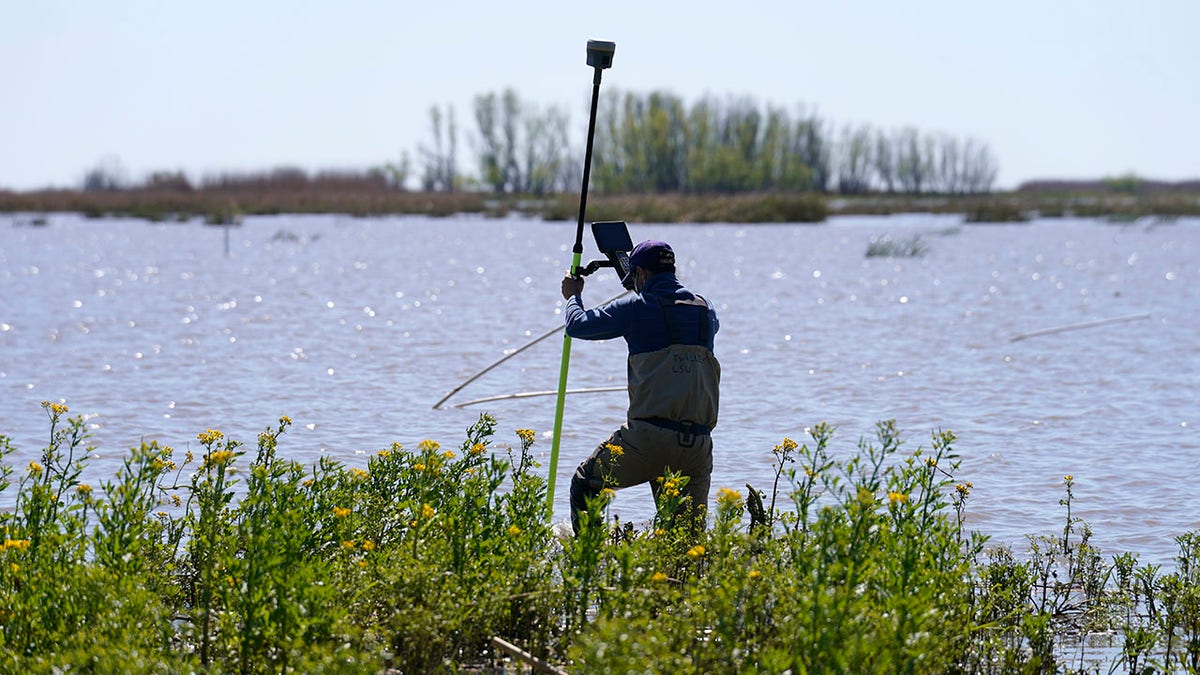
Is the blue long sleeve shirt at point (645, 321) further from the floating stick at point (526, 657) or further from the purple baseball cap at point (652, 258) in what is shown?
the floating stick at point (526, 657)

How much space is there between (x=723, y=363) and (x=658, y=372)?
10.8 m

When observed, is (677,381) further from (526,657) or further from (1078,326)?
(1078,326)

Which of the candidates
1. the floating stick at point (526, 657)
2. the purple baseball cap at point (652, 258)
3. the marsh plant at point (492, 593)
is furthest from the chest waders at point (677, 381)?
the floating stick at point (526, 657)

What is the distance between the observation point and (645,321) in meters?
6.69

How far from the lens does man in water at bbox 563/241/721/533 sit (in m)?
6.67

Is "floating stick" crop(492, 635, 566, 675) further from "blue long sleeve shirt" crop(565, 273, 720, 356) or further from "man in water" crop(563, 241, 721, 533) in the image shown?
"blue long sleeve shirt" crop(565, 273, 720, 356)

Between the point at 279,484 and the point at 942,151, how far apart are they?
436ft

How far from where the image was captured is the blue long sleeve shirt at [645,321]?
263 inches

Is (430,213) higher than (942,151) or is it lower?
lower

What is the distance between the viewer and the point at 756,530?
5.66 meters

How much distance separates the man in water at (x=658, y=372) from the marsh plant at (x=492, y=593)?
794 millimetres

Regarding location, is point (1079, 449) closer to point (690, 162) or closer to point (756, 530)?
point (756, 530)

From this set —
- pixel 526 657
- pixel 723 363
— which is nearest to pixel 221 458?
pixel 526 657

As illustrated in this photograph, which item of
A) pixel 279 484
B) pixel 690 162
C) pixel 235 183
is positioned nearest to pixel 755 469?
pixel 279 484
